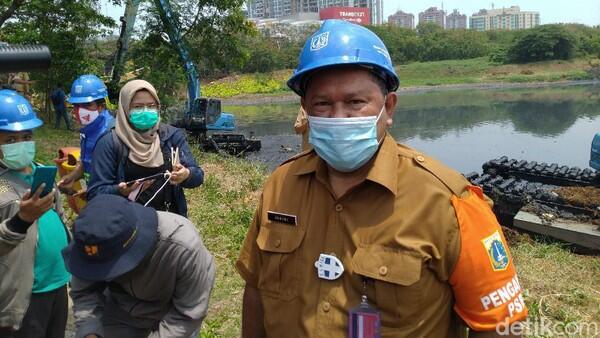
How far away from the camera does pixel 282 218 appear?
1.65 meters

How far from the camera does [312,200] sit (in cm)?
163

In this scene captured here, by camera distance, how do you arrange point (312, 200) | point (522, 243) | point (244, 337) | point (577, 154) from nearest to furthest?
1. point (312, 200)
2. point (244, 337)
3. point (522, 243)
4. point (577, 154)

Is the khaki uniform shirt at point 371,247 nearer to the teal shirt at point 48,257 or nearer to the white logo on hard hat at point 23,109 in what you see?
the teal shirt at point 48,257

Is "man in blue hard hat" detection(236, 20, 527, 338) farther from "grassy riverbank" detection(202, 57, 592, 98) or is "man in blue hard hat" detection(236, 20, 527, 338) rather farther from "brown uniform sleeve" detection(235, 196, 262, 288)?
"grassy riverbank" detection(202, 57, 592, 98)

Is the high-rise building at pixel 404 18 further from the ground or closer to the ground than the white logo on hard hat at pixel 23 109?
further from the ground

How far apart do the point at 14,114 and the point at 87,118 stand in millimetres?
1540

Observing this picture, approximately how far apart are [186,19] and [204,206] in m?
13.1

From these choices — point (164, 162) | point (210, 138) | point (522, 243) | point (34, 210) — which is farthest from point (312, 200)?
point (210, 138)

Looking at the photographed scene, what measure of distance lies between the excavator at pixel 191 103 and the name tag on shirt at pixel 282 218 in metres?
15.0

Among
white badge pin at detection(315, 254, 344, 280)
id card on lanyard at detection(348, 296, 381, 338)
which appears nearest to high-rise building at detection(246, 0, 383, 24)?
white badge pin at detection(315, 254, 344, 280)

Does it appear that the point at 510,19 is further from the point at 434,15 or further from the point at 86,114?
the point at 86,114

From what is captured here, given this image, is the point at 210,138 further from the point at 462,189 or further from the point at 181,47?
the point at 462,189

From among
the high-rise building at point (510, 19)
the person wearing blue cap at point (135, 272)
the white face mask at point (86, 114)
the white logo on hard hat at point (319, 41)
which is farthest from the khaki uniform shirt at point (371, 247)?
the high-rise building at point (510, 19)

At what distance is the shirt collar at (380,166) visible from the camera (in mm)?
1497
